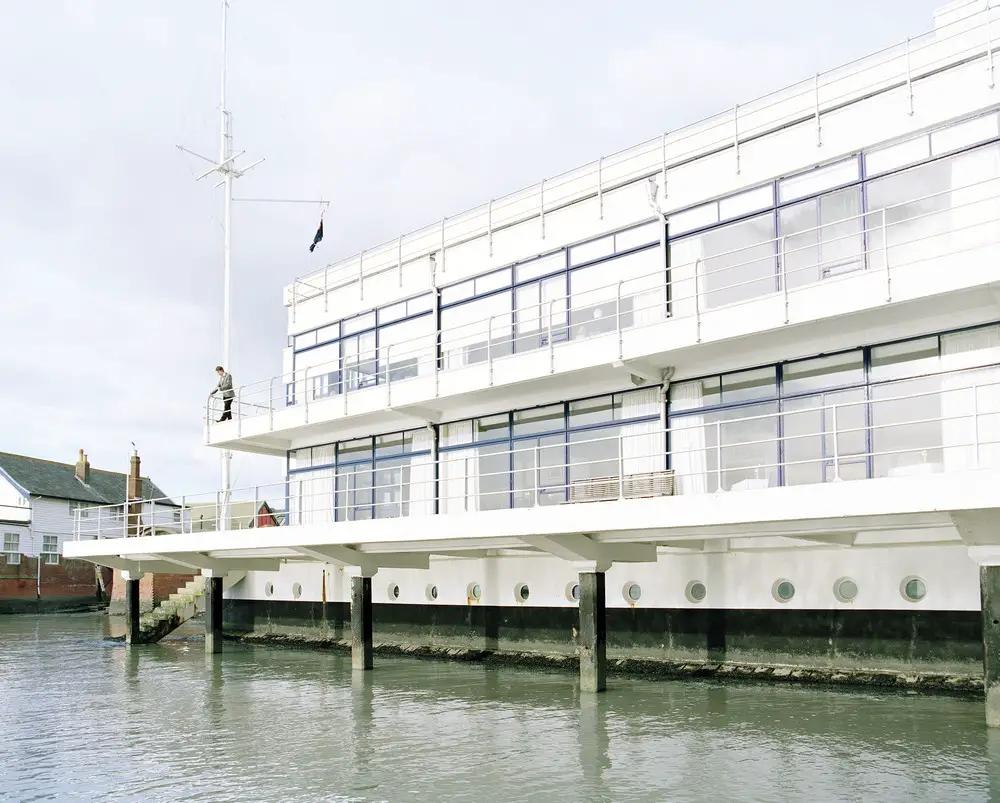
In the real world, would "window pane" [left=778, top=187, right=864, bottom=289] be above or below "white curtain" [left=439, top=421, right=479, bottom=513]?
above

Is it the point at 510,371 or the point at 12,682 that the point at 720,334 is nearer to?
the point at 510,371

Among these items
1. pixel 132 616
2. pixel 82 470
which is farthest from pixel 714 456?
pixel 82 470

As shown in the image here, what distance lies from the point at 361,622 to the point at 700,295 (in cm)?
1047

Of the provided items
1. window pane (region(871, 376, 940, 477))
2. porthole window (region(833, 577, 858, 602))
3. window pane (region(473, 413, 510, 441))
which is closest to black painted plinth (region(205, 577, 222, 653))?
window pane (region(473, 413, 510, 441))

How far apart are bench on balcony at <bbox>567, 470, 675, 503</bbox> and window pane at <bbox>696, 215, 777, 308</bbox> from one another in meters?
3.50

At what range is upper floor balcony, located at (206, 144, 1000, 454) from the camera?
1584cm

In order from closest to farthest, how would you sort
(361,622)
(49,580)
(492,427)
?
(361,622) → (492,427) → (49,580)

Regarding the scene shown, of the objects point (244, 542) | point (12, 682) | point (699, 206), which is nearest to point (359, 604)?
point (244, 542)

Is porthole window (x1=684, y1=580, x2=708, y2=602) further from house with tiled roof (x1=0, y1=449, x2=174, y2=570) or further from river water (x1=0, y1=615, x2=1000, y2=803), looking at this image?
house with tiled roof (x1=0, y1=449, x2=174, y2=570)

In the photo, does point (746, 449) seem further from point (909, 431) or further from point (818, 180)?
point (818, 180)

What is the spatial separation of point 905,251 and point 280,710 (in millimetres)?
12999

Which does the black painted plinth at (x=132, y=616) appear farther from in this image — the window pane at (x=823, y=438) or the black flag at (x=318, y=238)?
the window pane at (x=823, y=438)

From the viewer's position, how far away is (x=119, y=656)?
2636 centimetres

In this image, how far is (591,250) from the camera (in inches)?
837
